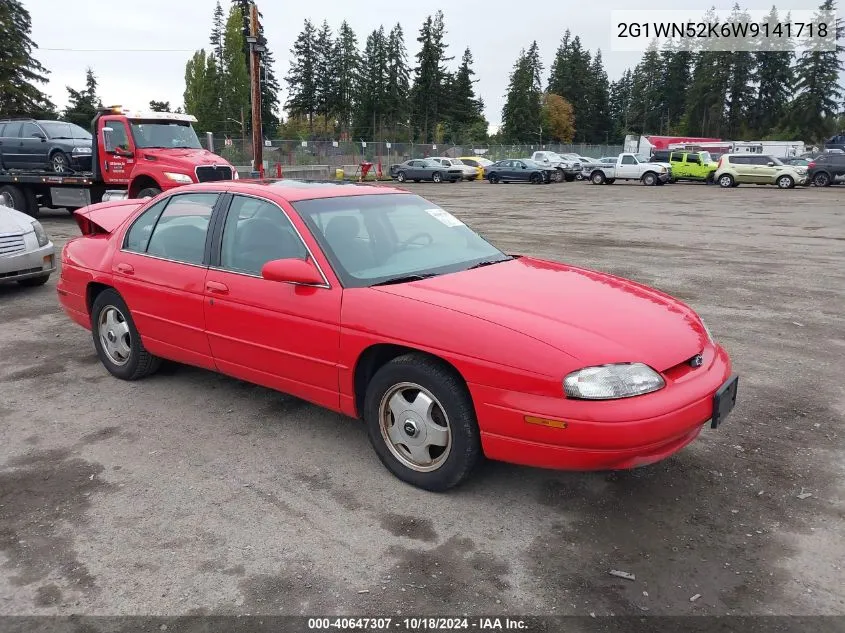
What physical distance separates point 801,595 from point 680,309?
162 centimetres

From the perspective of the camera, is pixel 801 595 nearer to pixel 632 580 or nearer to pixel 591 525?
pixel 632 580

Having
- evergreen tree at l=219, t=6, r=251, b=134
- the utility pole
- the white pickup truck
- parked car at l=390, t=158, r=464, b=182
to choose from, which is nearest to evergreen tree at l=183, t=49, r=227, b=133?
evergreen tree at l=219, t=6, r=251, b=134

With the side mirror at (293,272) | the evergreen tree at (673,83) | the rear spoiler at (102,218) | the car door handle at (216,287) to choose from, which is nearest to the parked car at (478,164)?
the rear spoiler at (102,218)

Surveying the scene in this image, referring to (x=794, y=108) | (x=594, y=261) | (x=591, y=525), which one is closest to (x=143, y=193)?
(x=594, y=261)

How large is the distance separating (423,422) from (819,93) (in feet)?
319

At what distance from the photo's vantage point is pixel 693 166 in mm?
38156

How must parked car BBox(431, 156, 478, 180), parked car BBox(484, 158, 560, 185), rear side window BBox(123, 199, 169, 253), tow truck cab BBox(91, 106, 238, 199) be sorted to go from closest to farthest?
rear side window BBox(123, 199, 169, 253) → tow truck cab BBox(91, 106, 238, 199) → parked car BBox(484, 158, 560, 185) → parked car BBox(431, 156, 478, 180)

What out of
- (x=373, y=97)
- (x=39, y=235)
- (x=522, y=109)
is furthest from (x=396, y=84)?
(x=39, y=235)

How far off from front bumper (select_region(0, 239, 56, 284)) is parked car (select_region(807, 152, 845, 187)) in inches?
1372

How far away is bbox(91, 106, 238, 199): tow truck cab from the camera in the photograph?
49.6 ft

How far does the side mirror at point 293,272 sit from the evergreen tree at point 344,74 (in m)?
95.6

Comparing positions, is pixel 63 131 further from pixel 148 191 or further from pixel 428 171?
pixel 428 171

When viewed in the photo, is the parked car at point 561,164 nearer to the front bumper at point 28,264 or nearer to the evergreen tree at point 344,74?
the front bumper at point 28,264

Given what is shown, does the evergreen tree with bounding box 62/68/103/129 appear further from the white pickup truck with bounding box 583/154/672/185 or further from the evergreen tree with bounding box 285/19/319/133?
the white pickup truck with bounding box 583/154/672/185
